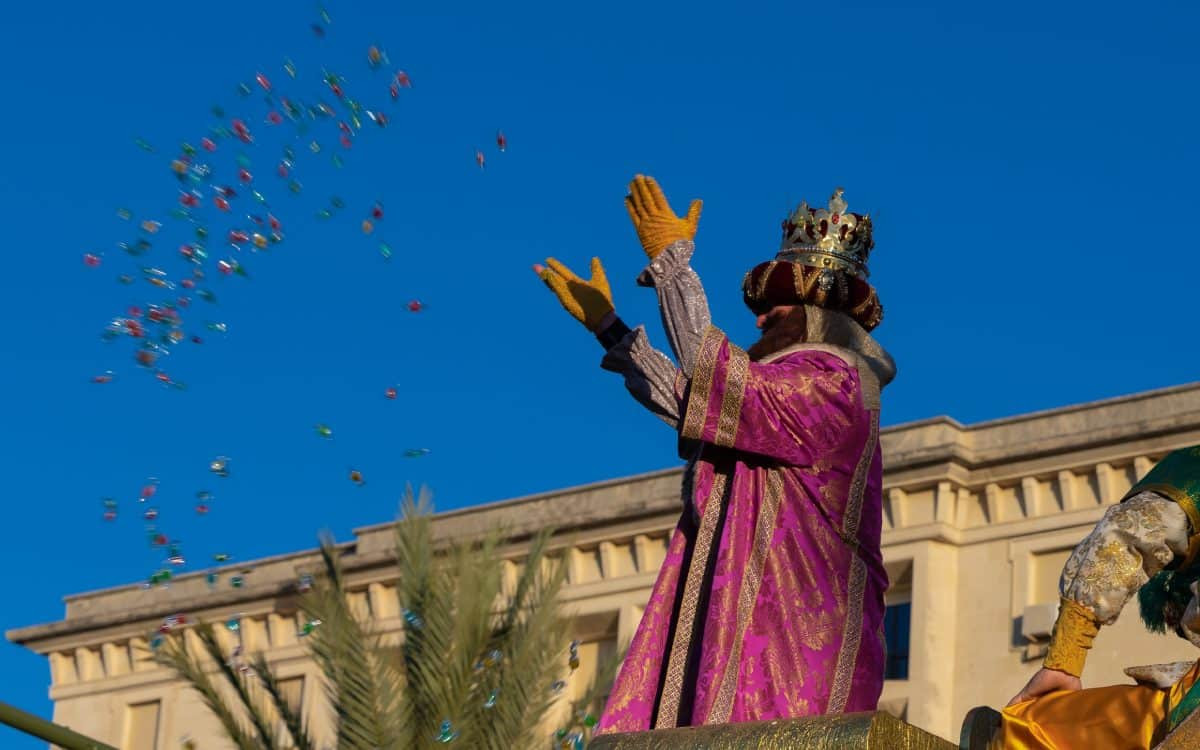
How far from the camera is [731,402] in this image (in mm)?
8570

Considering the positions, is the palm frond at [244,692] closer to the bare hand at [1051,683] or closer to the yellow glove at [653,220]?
the yellow glove at [653,220]

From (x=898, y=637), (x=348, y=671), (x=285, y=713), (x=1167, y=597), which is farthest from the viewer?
(x=898, y=637)

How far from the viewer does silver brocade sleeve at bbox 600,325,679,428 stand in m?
9.23

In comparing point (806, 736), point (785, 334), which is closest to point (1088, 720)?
point (806, 736)

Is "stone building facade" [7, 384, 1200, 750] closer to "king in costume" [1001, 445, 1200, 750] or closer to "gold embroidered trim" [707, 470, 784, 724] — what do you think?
"gold embroidered trim" [707, 470, 784, 724]

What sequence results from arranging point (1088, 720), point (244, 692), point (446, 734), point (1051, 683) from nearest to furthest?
point (1088, 720) → point (1051, 683) → point (446, 734) → point (244, 692)

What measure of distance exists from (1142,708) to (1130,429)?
22682 mm

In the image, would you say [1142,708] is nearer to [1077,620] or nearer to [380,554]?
[1077,620]

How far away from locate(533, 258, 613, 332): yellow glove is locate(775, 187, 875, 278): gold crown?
0.65m

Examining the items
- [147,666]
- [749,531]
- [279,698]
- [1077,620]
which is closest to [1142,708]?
[1077,620]

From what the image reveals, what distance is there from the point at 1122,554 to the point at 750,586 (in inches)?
59.5

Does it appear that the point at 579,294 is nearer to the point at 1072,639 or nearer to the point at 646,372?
the point at 646,372

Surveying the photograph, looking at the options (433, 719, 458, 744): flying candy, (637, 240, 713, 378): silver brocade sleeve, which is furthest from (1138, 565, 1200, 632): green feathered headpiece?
(433, 719, 458, 744): flying candy

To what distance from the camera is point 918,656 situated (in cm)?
3077
